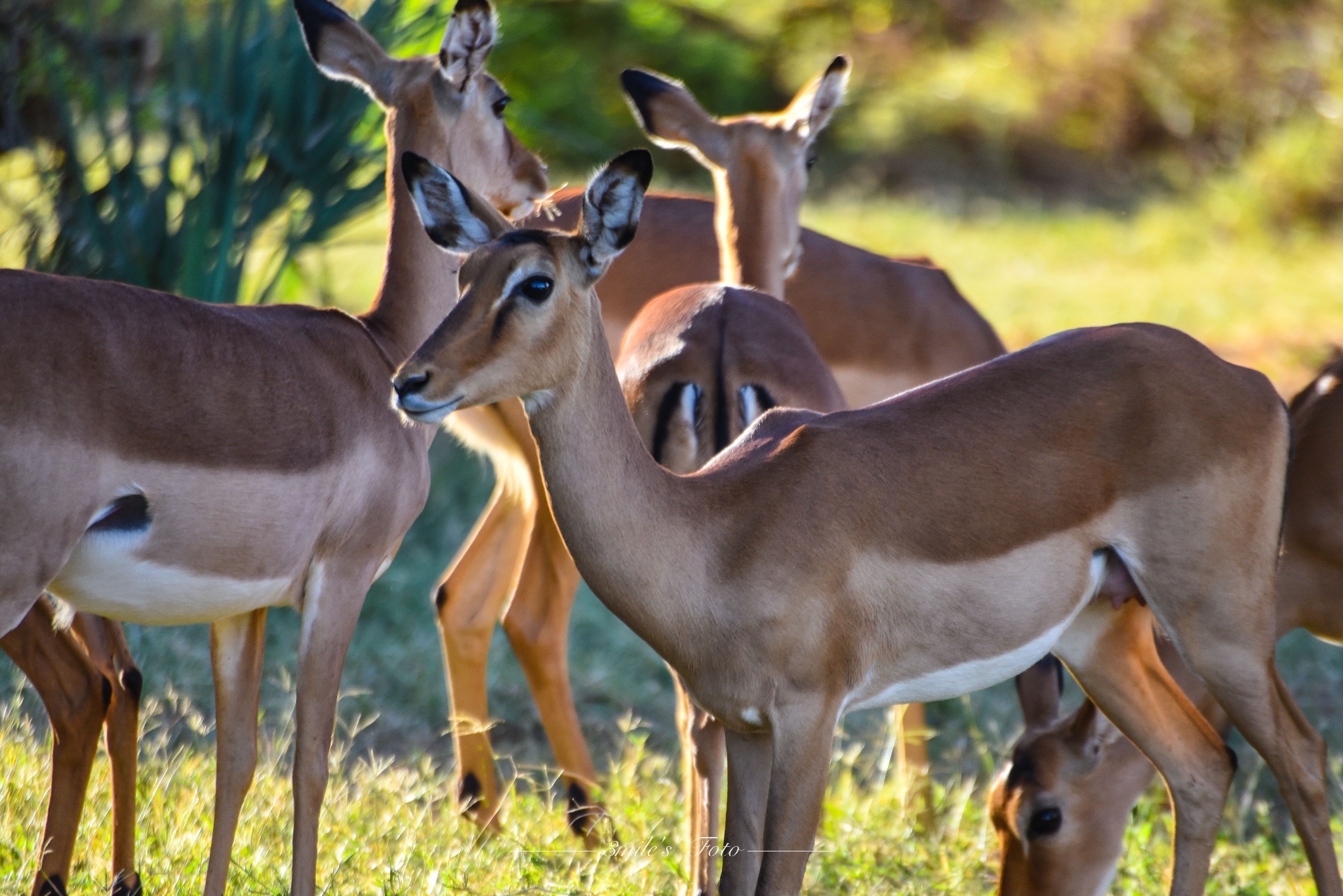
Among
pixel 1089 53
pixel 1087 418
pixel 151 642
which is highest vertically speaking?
pixel 1089 53

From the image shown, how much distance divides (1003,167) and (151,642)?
1094 cm

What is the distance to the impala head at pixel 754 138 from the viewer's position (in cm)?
452

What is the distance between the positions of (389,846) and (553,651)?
97 cm

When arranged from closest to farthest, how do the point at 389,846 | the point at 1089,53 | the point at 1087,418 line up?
1. the point at 1087,418
2. the point at 389,846
3. the point at 1089,53

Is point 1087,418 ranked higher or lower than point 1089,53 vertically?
lower

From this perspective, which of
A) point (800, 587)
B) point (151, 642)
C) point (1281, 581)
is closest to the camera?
point (800, 587)

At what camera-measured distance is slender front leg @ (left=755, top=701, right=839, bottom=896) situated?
275 cm

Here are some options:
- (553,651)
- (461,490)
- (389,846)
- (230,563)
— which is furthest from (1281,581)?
(461,490)

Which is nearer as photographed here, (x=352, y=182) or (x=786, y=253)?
(x=786, y=253)

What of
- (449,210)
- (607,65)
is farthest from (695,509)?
(607,65)

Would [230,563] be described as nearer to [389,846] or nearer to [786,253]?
[389,846]

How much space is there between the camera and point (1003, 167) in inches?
555

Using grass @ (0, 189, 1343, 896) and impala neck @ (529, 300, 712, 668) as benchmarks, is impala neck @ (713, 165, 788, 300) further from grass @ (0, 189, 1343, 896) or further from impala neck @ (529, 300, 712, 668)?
impala neck @ (529, 300, 712, 668)

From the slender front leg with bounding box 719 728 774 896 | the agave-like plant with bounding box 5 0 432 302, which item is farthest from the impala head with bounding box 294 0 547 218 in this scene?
the slender front leg with bounding box 719 728 774 896
